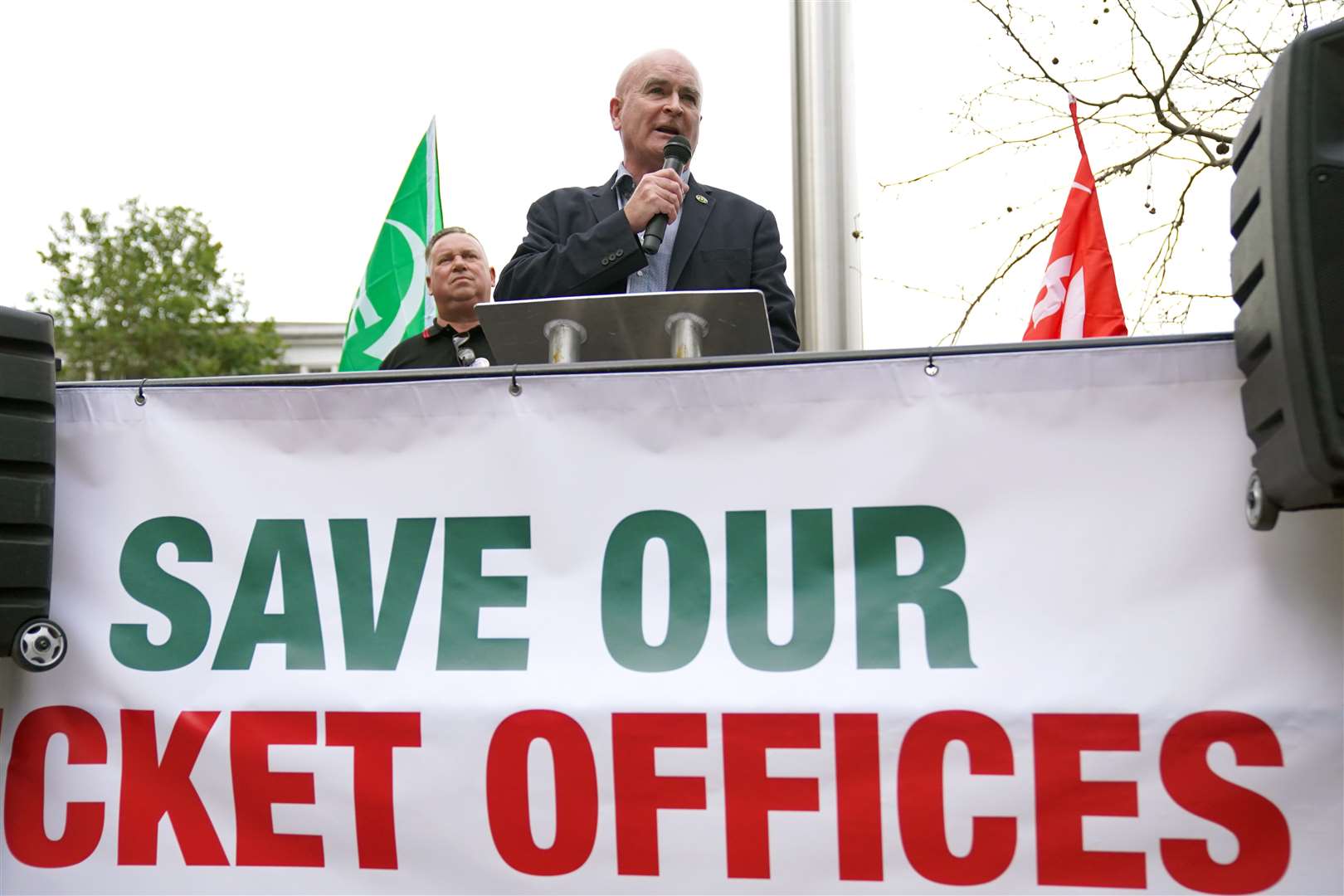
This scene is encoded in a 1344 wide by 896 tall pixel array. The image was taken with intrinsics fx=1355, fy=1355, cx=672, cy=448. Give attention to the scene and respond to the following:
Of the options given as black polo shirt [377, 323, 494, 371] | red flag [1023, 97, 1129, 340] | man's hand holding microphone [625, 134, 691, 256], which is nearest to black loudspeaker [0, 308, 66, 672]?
man's hand holding microphone [625, 134, 691, 256]

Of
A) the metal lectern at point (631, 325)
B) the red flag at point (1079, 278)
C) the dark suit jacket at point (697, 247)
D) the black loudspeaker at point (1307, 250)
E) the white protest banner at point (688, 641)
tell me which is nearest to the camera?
the black loudspeaker at point (1307, 250)

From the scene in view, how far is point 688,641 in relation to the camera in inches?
92.7

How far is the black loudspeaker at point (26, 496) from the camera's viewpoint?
2.42m

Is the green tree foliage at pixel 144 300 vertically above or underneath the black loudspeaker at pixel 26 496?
above

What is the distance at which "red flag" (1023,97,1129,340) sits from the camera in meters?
5.07

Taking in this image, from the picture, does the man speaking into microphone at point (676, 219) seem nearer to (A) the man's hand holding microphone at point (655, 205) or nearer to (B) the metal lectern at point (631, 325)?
(A) the man's hand holding microphone at point (655, 205)

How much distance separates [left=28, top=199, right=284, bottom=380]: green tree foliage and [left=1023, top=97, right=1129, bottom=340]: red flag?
90.5ft

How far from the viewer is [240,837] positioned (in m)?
2.40

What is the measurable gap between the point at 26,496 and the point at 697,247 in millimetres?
1720

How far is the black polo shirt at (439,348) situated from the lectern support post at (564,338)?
2.21m

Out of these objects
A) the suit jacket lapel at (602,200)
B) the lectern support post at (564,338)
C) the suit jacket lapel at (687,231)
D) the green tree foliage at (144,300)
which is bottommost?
the lectern support post at (564,338)

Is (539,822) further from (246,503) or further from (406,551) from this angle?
(246,503)

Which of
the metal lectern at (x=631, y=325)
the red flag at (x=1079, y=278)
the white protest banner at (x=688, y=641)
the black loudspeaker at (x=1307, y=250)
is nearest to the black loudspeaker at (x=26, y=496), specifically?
the white protest banner at (x=688, y=641)

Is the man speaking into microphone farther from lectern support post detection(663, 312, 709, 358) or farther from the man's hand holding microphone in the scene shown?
lectern support post detection(663, 312, 709, 358)
